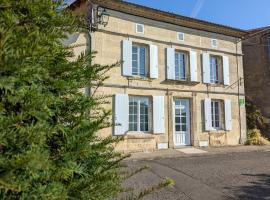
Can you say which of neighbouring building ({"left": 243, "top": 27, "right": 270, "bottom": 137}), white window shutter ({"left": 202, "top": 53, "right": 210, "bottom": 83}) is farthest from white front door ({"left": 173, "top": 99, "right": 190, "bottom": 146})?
neighbouring building ({"left": 243, "top": 27, "right": 270, "bottom": 137})

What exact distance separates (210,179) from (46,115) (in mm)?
6089

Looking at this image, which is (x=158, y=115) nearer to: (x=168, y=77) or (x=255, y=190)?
Answer: (x=168, y=77)

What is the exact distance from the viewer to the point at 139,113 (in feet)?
40.5

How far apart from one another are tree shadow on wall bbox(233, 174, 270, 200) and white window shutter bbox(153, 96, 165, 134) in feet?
19.3

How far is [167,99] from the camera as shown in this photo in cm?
1297

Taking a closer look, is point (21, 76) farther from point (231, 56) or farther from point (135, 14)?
point (231, 56)

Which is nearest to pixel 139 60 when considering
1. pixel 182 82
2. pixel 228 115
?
pixel 182 82

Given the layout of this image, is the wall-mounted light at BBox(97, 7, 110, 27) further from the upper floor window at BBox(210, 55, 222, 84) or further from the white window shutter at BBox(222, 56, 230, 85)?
the white window shutter at BBox(222, 56, 230, 85)

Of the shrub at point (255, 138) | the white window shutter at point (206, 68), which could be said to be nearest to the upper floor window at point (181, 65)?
the white window shutter at point (206, 68)

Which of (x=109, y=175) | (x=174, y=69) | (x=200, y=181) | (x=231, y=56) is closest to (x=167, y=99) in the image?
(x=174, y=69)

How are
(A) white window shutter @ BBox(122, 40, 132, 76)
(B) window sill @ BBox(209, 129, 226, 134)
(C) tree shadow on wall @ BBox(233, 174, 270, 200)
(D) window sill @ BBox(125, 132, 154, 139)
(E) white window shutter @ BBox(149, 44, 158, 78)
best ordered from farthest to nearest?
(B) window sill @ BBox(209, 129, 226, 134) → (E) white window shutter @ BBox(149, 44, 158, 78) → (A) white window shutter @ BBox(122, 40, 132, 76) → (D) window sill @ BBox(125, 132, 154, 139) → (C) tree shadow on wall @ BBox(233, 174, 270, 200)

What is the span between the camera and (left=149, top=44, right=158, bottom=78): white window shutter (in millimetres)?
12594

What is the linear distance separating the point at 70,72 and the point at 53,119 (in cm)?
25

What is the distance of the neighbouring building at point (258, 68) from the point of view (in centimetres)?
1684
